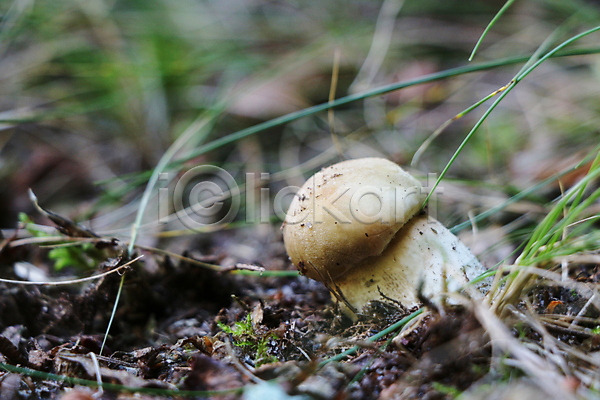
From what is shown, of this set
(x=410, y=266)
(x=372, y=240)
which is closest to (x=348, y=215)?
(x=372, y=240)

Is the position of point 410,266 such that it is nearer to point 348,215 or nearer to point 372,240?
point 372,240

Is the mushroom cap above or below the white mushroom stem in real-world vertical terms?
above

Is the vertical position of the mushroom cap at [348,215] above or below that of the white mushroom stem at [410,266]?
above

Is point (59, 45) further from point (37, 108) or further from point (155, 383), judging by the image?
point (155, 383)

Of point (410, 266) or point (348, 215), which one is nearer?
point (348, 215)

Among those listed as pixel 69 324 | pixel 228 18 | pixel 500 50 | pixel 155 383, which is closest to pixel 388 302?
pixel 155 383
